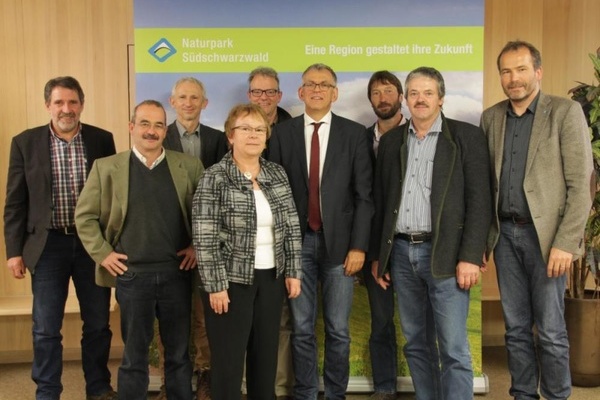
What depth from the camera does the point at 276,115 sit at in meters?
3.68

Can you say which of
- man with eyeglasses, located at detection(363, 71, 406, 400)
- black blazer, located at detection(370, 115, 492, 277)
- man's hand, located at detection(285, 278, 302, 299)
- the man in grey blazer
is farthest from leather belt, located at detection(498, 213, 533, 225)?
man's hand, located at detection(285, 278, 302, 299)

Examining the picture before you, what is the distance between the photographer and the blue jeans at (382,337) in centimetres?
344

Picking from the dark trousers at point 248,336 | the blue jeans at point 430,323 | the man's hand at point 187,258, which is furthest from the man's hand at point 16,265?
the blue jeans at point 430,323

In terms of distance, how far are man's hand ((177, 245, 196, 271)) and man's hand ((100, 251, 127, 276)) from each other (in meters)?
0.27

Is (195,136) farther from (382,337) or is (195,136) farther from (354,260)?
(382,337)

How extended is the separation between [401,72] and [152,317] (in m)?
2.03

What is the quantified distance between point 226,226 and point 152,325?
0.73m

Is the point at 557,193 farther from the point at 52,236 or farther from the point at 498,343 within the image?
the point at 52,236

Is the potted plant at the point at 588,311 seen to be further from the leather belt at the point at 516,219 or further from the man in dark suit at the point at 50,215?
the man in dark suit at the point at 50,215

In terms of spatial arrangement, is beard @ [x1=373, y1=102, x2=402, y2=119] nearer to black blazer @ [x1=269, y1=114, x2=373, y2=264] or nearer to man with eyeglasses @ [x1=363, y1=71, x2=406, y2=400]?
man with eyeglasses @ [x1=363, y1=71, x2=406, y2=400]

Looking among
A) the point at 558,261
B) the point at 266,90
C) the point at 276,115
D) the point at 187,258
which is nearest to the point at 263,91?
the point at 266,90

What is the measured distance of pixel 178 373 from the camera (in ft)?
10.3

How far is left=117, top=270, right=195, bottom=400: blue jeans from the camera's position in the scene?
302 centimetres

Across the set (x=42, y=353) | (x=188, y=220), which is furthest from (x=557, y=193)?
(x=42, y=353)
